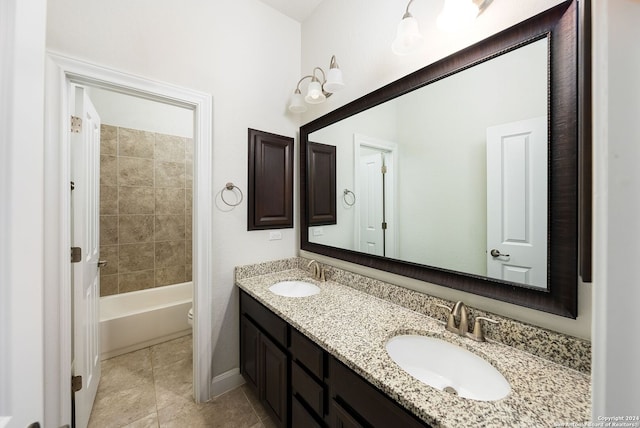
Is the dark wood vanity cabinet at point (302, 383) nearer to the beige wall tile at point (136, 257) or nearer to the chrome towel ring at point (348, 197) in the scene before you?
the chrome towel ring at point (348, 197)

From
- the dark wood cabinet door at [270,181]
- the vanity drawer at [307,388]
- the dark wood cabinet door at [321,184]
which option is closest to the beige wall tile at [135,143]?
the dark wood cabinet door at [270,181]

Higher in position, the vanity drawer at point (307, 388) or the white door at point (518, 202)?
the white door at point (518, 202)

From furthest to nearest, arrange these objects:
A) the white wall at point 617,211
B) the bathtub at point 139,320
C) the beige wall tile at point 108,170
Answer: the beige wall tile at point 108,170 < the bathtub at point 139,320 < the white wall at point 617,211

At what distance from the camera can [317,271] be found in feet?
6.09

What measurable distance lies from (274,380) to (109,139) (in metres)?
2.91

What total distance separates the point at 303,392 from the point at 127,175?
9.37ft

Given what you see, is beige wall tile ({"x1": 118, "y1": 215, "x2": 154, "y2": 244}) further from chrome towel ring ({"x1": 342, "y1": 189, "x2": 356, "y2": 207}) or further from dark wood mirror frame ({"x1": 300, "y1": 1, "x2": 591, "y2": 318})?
dark wood mirror frame ({"x1": 300, "y1": 1, "x2": 591, "y2": 318})

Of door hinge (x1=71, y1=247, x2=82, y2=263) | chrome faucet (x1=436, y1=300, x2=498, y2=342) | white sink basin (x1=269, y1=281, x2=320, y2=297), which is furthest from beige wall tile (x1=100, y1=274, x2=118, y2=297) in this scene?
chrome faucet (x1=436, y1=300, x2=498, y2=342)

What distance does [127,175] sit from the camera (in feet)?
8.95

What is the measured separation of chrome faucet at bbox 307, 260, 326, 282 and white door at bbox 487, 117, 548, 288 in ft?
3.50

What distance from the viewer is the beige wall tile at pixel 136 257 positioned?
106 inches

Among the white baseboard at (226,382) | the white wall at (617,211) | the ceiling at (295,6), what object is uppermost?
the ceiling at (295,6)

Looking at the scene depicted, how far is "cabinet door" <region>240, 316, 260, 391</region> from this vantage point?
160 cm

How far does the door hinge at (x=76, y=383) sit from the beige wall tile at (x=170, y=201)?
1.85 meters
